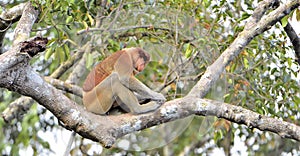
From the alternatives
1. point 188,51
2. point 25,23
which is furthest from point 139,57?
point 25,23

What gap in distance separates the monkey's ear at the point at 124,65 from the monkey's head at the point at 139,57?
0.04 m

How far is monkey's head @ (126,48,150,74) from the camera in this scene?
3.79 metres

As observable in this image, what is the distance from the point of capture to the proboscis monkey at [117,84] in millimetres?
3889

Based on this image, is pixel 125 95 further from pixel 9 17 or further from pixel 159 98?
pixel 9 17

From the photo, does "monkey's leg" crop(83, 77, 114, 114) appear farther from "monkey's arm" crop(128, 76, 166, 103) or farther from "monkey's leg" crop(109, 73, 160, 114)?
"monkey's arm" crop(128, 76, 166, 103)

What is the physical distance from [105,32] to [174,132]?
103cm

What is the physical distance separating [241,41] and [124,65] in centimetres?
87

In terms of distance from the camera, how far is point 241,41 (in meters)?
4.18

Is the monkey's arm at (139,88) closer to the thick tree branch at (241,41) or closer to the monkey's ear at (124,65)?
the monkey's ear at (124,65)

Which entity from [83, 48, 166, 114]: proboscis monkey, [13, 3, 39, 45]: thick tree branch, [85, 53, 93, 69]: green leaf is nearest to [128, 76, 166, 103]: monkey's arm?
[83, 48, 166, 114]: proboscis monkey

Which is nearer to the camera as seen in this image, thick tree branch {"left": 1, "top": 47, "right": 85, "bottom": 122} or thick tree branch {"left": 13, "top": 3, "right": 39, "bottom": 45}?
thick tree branch {"left": 13, "top": 3, "right": 39, "bottom": 45}

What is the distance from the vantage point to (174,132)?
3648 millimetres

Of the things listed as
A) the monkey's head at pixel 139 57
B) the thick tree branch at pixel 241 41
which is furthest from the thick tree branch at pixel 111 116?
the monkey's head at pixel 139 57

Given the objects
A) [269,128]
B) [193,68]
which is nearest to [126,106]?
[193,68]
